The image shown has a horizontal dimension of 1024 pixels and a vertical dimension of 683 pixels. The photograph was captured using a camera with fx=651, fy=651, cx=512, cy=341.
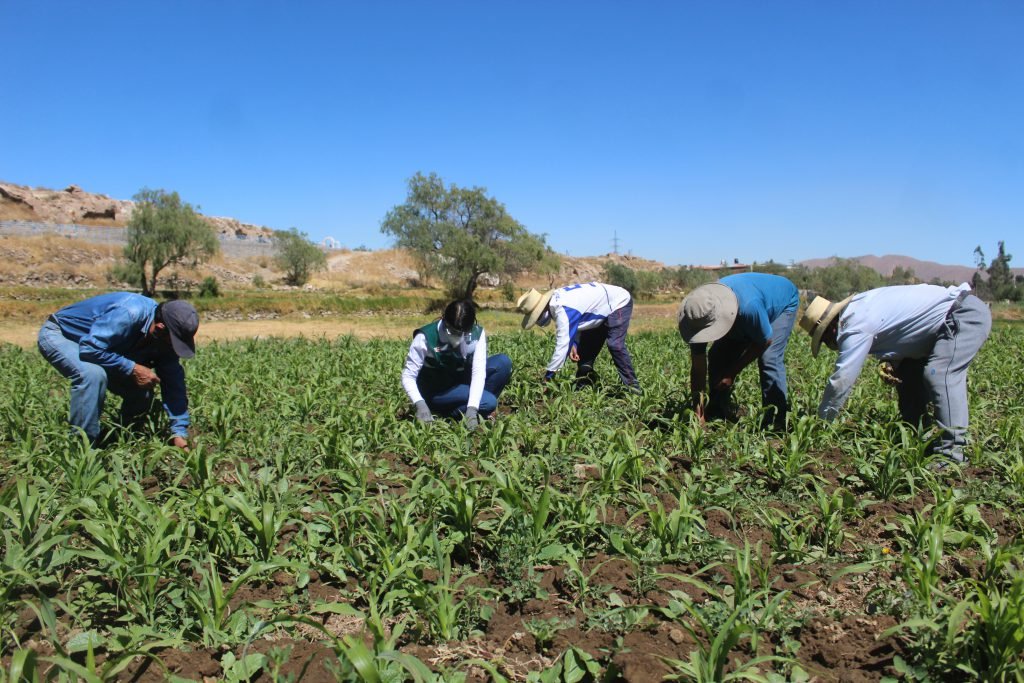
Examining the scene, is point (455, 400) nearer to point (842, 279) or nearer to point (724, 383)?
point (724, 383)

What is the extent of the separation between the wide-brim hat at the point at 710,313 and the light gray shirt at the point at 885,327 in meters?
0.73

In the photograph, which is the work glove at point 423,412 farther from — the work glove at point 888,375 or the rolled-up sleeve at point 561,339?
the work glove at point 888,375

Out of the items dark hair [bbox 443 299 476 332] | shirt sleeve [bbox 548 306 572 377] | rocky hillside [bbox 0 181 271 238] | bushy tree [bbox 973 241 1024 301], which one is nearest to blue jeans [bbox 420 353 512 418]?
dark hair [bbox 443 299 476 332]

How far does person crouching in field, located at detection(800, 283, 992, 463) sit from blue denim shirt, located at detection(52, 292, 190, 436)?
432 cm

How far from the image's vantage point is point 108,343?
416 centimetres

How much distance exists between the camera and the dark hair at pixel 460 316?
14.6 feet

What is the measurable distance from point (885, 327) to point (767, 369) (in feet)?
3.32

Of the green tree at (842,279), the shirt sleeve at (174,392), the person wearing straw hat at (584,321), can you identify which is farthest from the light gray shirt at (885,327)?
the green tree at (842,279)

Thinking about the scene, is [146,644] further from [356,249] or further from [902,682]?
[356,249]

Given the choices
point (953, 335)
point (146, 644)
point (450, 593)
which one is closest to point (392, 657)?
point (450, 593)

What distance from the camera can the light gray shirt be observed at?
387cm

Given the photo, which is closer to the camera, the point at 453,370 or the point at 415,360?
the point at 415,360

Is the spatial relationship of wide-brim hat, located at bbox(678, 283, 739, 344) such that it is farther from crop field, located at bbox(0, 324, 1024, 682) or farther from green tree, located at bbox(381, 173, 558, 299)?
green tree, located at bbox(381, 173, 558, 299)

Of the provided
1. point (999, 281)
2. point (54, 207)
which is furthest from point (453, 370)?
point (54, 207)
